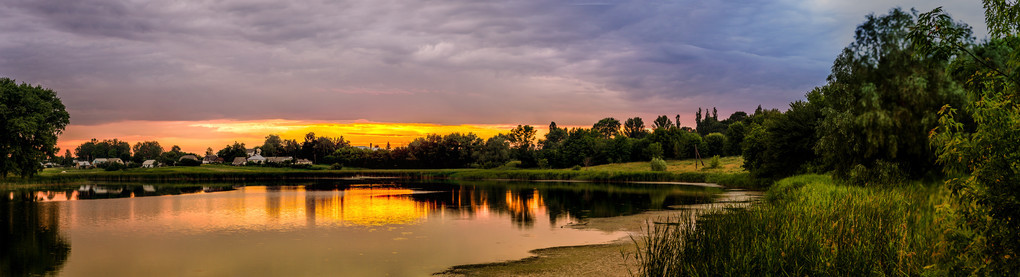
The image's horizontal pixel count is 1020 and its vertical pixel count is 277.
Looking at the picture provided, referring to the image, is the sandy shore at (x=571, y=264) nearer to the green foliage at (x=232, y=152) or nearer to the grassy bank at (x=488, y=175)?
the grassy bank at (x=488, y=175)

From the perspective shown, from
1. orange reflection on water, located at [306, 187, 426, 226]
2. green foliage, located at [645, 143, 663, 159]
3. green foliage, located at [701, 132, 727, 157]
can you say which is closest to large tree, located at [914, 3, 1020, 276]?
orange reflection on water, located at [306, 187, 426, 226]

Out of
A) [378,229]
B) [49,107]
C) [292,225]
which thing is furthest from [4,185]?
[378,229]

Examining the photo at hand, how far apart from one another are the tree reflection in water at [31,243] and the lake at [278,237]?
0.13 ft

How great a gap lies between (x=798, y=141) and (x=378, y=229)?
4661 cm

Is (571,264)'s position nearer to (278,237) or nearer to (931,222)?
(931,222)

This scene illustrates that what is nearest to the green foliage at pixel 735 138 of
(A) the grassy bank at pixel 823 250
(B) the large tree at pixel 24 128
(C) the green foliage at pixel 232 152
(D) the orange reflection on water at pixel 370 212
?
(D) the orange reflection on water at pixel 370 212

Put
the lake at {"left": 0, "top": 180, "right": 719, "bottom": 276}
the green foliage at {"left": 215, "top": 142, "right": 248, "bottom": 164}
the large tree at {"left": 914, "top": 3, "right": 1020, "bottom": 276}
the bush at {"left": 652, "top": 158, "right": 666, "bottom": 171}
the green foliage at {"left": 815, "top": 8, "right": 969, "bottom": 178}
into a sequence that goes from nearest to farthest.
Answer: the large tree at {"left": 914, "top": 3, "right": 1020, "bottom": 276}, the lake at {"left": 0, "top": 180, "right": 719, "bottom": 276}, the green foliage at {"left": 815, "top": 8, "right": 969, "bottom": 178}, the bush at {"left": 652, "top": 158, "right": 666, "bottom": 171}, the green foliage at {"left": 215, "top": 142, "right": 248, "bottom": 164}

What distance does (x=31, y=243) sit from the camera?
22891 mm

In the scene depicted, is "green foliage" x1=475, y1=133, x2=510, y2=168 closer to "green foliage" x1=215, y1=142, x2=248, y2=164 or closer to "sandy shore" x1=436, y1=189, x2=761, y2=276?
"green foliage" x1=215, y1=142, x2=248, y2=164

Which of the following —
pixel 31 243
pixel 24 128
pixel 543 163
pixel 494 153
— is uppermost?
pixel 24 128

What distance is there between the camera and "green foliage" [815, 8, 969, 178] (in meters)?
28.8

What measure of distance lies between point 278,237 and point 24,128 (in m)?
47.8

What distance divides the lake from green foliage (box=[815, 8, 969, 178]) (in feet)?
43.0

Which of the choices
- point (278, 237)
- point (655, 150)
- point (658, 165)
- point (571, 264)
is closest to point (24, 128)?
point (278, 237)
